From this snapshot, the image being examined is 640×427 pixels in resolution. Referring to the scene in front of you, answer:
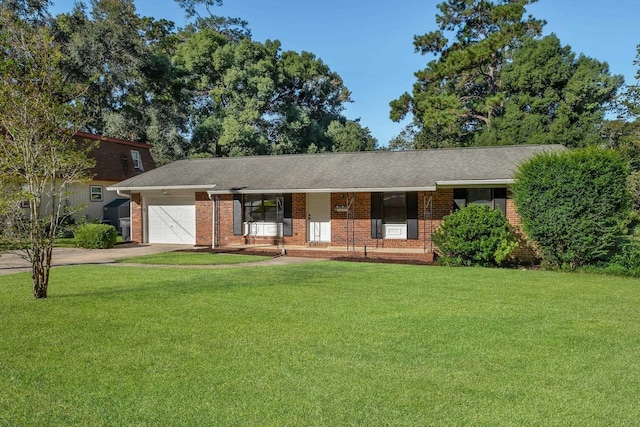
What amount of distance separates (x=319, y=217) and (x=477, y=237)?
6.15 m

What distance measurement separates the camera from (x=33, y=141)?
757 centimetres

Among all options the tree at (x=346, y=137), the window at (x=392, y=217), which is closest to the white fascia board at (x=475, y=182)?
the window at (x=392, y=217)

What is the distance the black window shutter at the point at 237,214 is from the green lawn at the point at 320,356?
27.2 feet

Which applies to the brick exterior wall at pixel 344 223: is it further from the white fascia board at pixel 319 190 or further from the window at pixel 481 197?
the white fascia board at pixel 319 190

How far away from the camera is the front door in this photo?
16.2 metres

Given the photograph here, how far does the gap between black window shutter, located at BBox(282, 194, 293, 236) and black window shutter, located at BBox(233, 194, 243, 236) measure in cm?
174

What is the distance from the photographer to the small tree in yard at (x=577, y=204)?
10680 millimetres

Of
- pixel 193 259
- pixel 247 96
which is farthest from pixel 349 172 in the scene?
pixel 247 96

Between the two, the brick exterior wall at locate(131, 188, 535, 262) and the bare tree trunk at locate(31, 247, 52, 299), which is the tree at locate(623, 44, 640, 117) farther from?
the bare tree trunk at locate(31, 247, 52, 299)

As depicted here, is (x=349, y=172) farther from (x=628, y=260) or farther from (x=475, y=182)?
(x=628, y=260)

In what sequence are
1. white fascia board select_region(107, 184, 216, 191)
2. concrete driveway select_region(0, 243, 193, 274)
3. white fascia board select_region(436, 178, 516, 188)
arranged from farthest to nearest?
white fascia board select_region(107, 184, 216, 191) → white fascia board select_region(436, 178, 516, 188) → concrete driveway select_region(0, 243, 193, 274)

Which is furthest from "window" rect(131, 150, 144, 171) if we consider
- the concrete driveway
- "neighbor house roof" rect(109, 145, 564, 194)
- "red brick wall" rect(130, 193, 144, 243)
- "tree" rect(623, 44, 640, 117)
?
"tree" rect(623, 44, 640, 117)

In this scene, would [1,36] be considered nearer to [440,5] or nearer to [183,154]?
[183,154]

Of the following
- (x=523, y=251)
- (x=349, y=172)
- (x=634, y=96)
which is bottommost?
(x=523, y=251)
